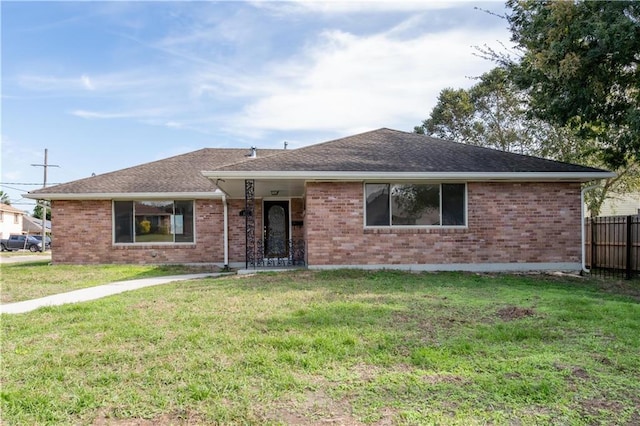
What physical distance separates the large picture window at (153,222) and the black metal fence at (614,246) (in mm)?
12496

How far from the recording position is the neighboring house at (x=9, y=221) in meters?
48.1

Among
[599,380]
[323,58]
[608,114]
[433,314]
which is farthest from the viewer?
[323,58]

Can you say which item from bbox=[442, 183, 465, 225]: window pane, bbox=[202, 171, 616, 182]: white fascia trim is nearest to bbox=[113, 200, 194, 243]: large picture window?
bbox=[202, 171, 616, 182]: white fascia trim

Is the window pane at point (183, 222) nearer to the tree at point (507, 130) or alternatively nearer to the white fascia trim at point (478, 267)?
the white fascia trim at point (478, 267)

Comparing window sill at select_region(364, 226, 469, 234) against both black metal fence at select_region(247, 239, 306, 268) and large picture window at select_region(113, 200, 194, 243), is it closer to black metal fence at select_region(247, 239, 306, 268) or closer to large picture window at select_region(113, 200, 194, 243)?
black metal fence at select_region(247, 239, 306, 268)

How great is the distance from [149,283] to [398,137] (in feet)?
29.5

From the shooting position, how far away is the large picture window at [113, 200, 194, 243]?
15.4 m

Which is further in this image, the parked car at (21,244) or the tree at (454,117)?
the parked car at (21,244)

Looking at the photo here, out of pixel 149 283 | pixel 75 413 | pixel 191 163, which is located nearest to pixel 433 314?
pixel 75 413

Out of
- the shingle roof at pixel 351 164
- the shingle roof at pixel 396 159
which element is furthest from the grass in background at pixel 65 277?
the shingle roof at pixel 396 159

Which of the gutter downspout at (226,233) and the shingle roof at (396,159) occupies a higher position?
the shingle roof at (396,159)

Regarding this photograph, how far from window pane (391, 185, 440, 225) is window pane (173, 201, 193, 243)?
723 cm

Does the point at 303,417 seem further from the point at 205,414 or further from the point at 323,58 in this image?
the point at 323,58

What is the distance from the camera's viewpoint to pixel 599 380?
12.5ft
